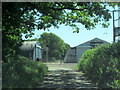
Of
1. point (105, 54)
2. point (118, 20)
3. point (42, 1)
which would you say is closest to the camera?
point (42, 1)

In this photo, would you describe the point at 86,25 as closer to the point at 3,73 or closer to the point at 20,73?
the point at 20,73

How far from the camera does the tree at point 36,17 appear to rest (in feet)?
18.2

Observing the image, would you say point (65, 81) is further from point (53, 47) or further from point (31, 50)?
point (31, 50)

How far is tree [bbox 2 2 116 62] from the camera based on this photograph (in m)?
5.55

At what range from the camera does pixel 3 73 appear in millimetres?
5469

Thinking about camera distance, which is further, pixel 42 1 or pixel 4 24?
pixel 42 1

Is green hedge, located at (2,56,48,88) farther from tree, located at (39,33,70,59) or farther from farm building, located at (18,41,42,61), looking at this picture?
tree, located at (39,33,70,59)

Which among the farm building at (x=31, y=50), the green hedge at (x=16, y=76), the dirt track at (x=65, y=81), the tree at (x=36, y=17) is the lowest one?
the dirt track at (x=65, y=81)

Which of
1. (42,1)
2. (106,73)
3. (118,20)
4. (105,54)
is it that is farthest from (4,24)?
(118,20)

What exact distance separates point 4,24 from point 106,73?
4073 millimetres

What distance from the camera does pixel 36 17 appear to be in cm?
881

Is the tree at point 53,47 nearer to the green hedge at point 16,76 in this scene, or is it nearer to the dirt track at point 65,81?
the dirt track at point 65,81

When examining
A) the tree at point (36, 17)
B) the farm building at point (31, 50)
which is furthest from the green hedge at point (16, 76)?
the farm building at point (31, 50)

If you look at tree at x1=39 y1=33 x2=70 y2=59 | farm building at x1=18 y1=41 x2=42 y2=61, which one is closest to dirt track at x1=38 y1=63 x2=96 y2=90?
tree at x1=39 y1=33 x2=70 y2=59
